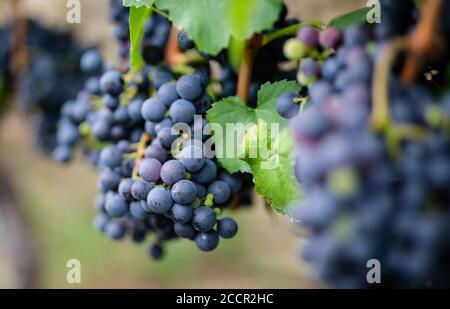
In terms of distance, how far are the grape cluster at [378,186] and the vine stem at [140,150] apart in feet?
1.52

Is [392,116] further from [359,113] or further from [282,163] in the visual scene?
[282,163]

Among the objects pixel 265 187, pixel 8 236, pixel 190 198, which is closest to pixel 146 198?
pixel 190 198

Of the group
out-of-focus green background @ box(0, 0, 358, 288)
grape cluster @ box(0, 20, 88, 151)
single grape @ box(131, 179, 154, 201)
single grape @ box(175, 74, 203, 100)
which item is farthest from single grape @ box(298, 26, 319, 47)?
out-of-focus green background @ box(0, 0, 358, 288)

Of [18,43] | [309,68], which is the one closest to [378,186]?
[309,68]

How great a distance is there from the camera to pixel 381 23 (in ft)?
2.12

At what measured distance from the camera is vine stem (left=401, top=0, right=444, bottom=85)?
0.56 m

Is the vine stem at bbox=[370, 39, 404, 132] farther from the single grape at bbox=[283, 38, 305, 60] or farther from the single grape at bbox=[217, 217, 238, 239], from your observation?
the single grape at bbox=[217, 217, 238, 239]

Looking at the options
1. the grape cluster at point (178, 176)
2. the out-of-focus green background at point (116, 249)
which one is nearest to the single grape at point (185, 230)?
the grape cluster at point (178, 176)

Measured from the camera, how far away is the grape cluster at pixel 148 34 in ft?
3.72

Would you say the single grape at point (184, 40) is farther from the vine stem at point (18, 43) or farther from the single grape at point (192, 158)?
the vine stem at point (18, 43)

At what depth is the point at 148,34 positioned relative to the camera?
1.18m

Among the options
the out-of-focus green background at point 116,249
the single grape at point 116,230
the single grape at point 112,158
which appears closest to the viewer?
the single grape at point 112,158
